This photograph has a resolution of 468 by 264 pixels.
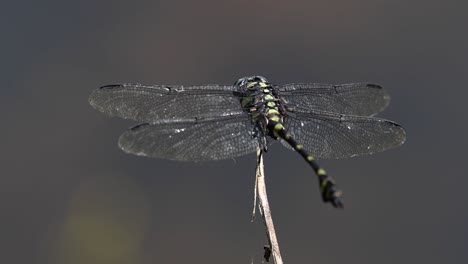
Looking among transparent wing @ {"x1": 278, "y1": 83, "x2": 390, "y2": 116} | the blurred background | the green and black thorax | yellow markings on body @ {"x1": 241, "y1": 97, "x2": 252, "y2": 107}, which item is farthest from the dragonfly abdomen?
the blurred background

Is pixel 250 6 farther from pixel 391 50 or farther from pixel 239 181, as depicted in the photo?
pixel 239 181

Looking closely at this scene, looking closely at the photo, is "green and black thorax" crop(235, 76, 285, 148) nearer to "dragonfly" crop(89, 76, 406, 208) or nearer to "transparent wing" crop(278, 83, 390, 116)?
"dragonfly" crop(89, 76, 406, 208)

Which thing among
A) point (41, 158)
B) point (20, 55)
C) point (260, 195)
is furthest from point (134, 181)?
point (260, 195)

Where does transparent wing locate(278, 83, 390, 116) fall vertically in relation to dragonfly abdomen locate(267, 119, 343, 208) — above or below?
above

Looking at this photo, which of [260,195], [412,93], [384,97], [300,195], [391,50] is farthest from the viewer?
[391,50]

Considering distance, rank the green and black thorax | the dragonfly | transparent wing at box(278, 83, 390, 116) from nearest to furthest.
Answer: the dragonfly → the green and black thorax → transparent wing at box(278, 83, 390, 116)

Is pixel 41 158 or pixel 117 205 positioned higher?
pixel 41 158

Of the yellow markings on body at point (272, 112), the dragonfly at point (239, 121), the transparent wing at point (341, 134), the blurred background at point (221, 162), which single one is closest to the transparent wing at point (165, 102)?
the dragonfly at point (239, 121)

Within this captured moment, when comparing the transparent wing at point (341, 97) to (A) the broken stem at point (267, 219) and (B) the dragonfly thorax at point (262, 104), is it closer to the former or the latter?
(B) the dragonfly thorax at point (262, 104)
